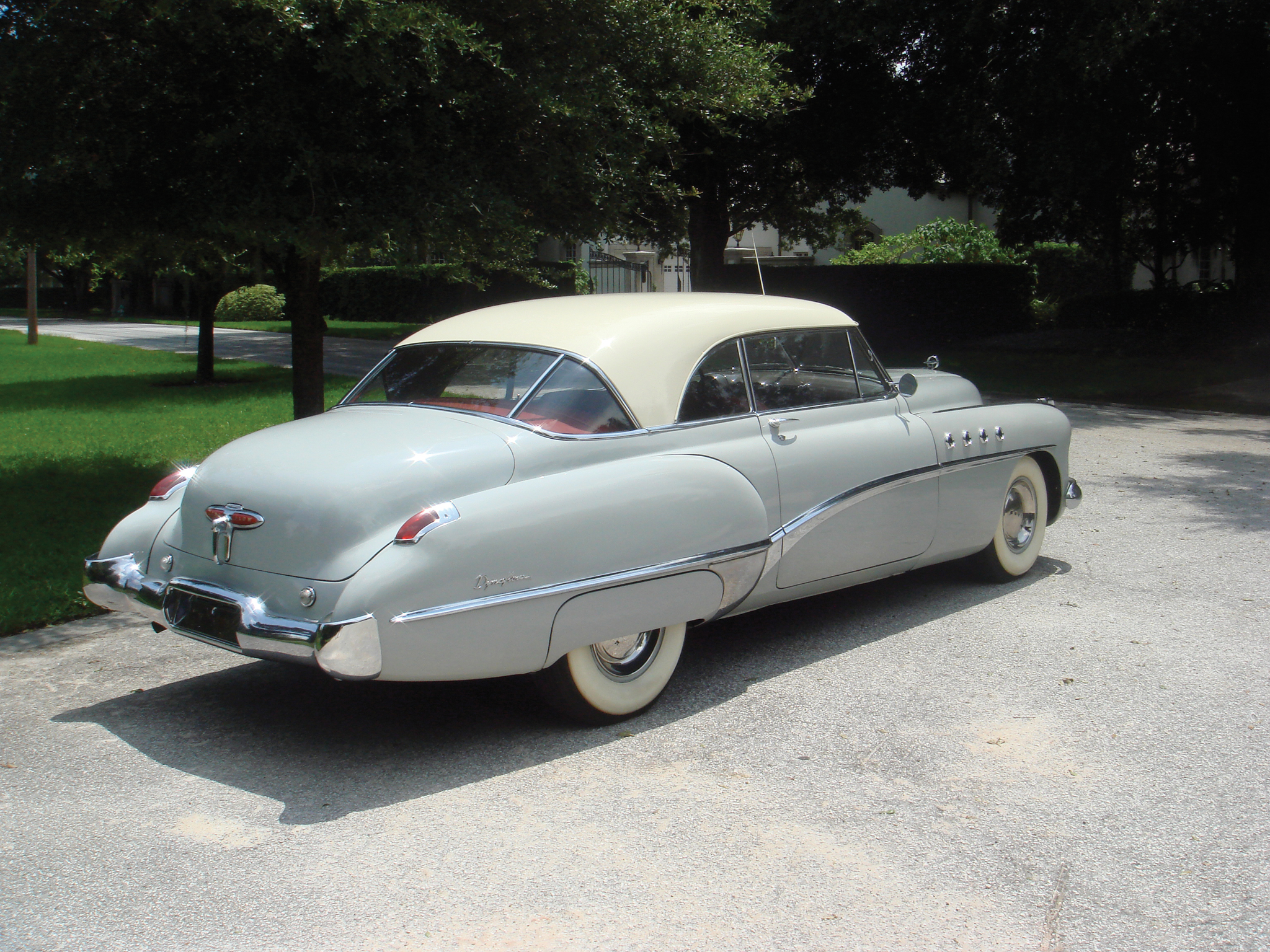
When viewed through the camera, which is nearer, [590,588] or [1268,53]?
[590,588]

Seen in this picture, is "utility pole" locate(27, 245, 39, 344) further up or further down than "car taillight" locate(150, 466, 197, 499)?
further up

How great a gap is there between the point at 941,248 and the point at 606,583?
29279 millimetres

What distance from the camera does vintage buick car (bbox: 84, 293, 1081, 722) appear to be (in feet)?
12.5

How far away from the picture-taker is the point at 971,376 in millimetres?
18469

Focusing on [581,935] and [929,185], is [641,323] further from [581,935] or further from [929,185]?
[929,185]

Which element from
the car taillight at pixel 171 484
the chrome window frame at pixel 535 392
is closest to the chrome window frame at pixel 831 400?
the chrome window frame at pixel 535 392


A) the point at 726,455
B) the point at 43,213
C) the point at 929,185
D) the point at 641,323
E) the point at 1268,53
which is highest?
the point at 1268,53

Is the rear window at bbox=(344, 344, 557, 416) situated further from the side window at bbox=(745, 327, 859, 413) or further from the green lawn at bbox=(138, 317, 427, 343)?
the green lawn at bbox=(138, 317, 427, 343)

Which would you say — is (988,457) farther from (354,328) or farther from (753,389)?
(354,328)

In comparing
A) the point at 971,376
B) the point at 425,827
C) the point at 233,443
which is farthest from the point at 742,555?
the point at 971,376

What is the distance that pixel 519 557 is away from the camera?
12.8ft

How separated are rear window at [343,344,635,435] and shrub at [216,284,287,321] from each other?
32735 millimetres

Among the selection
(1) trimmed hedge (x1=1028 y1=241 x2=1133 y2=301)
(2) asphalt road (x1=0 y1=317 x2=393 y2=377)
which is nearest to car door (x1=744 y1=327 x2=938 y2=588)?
(2) asphalt road (x1=0 y1=317 x2=393 y2=377)

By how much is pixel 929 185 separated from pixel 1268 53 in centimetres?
588
